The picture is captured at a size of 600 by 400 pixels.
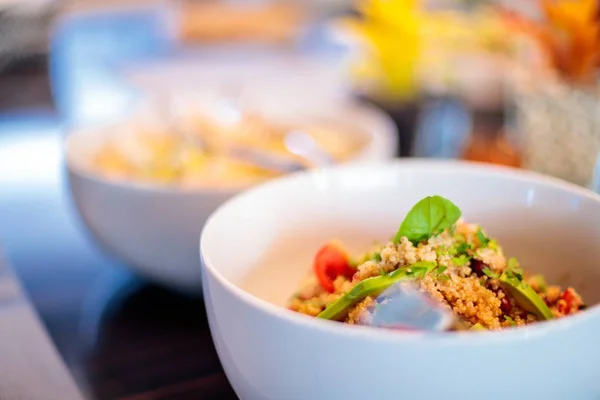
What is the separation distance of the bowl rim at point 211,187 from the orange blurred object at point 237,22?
385cm

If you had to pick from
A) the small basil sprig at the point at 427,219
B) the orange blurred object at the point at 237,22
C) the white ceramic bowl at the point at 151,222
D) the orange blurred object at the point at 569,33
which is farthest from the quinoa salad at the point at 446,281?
the orange blurred object at the point at 237,22

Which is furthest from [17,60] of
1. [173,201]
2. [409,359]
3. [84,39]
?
[409,359]

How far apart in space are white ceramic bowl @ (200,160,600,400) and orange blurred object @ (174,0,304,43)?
14.2ft

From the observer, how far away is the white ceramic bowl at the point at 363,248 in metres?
0.44

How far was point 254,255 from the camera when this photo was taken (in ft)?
2.33

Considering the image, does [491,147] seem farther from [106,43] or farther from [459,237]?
[106,43]

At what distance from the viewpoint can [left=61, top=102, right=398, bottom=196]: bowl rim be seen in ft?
2.61

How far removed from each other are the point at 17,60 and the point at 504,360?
3.53 metres

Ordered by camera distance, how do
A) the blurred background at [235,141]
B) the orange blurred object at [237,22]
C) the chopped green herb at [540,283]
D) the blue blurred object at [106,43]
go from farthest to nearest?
the orange blurred object at [237,22]
the blue blurred object at [106,43]
the blurred background at [235,141]
the chopped green herb at [540,283]

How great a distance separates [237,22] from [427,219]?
4770mm

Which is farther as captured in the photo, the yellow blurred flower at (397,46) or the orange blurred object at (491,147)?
the yellow blurred flower at (397,46)

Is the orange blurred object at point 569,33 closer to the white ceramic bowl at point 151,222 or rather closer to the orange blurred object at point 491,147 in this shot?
the orange blurred object at point 491,147

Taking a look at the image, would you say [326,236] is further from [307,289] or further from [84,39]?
[84,39]

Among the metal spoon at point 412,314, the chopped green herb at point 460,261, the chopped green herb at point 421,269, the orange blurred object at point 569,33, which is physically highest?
the orange blurred object at point 569,33
